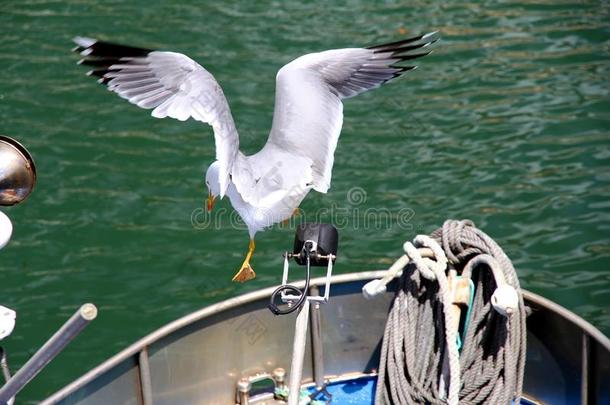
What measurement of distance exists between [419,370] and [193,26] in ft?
22.1

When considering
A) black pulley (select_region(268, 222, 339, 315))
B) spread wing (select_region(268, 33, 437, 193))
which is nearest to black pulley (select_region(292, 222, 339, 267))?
black pulley (select_region(268, 222, 339, 315))

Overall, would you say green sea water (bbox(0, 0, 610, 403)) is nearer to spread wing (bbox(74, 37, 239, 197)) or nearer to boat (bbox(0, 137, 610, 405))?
boat (bbox(0, 137, 610, 405))

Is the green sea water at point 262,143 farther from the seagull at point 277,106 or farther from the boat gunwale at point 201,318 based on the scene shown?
the seagull at point 277,106

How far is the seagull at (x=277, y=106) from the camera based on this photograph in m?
3.96

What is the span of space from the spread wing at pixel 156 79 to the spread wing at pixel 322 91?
1.35 feet

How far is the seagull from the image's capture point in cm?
396

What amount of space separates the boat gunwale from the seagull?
178 millimetres

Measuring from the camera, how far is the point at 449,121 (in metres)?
8.57

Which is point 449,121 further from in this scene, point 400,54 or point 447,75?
point 400,54

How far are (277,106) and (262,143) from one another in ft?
11.8

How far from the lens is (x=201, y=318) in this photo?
4.32 meters

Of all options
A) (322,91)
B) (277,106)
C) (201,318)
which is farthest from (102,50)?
(201,318)

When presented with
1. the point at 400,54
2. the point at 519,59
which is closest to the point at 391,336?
the point at 400,54

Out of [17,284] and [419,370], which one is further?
[17,284]
